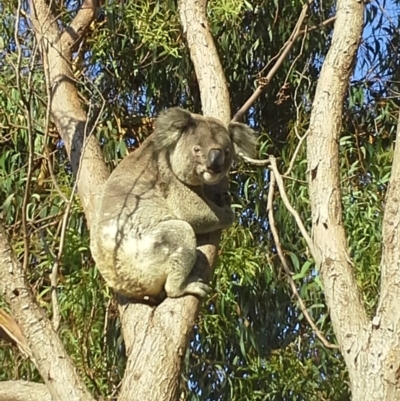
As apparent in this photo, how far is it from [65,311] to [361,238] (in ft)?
3.82

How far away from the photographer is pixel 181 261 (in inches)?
114

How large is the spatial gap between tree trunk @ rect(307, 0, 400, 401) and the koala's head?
991mm

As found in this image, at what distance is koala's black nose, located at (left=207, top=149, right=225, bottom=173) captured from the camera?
315 cm

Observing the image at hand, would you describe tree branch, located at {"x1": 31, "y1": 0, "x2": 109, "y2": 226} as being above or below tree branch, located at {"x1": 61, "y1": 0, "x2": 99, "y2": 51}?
below

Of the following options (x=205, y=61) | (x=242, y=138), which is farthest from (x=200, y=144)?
(x=205, y=61)

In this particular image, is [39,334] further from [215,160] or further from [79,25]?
[79,25]

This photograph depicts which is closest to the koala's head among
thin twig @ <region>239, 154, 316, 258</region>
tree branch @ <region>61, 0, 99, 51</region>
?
tree branch @ <region>61, 0, 99, 51</region>

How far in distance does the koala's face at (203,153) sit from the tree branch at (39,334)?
100 cm

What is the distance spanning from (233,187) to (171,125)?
100 cm

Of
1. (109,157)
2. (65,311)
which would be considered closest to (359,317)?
(65,311)

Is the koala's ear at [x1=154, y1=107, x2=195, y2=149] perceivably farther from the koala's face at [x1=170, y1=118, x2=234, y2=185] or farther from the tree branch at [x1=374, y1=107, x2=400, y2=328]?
the tree branch at [x1=374, y1=107, x2=400, y2=328]

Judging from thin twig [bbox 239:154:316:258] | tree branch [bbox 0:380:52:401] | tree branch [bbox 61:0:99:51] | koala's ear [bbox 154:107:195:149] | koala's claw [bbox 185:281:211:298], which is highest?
tree branch [bbox 61:0:99:51]

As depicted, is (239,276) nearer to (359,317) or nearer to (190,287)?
(190,287)

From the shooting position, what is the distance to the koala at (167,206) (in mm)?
2908
